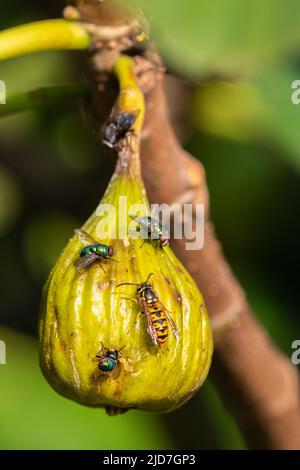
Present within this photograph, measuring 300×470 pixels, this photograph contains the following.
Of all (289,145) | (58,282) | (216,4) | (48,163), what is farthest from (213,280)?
(48,163)

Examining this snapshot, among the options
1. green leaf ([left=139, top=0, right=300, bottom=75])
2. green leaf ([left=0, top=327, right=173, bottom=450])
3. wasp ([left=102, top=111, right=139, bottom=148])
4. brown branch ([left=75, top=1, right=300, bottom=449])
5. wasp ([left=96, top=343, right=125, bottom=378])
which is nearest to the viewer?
green leaf ([left=139, top=0, right=300, bottom=75])

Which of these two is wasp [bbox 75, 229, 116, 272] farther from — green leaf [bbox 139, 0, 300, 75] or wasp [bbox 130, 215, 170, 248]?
green leaf [bbox 139, 0, 300, 75]

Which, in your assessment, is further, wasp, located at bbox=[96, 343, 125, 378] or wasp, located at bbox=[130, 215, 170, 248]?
wasp, located at bbox=[130, 215, 170, 248]

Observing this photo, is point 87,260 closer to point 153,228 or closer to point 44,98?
point 153,228

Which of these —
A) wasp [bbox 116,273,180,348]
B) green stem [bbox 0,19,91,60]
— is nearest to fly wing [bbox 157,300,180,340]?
wasp [bbox 116,273,180,348]

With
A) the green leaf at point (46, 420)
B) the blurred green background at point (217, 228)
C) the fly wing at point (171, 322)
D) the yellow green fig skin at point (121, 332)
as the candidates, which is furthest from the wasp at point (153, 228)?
the green leaf at point (46, 420)

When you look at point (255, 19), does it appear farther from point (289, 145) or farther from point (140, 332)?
point (289, 145)

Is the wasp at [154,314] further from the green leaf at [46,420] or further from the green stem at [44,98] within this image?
the green leaf at [46,420]
